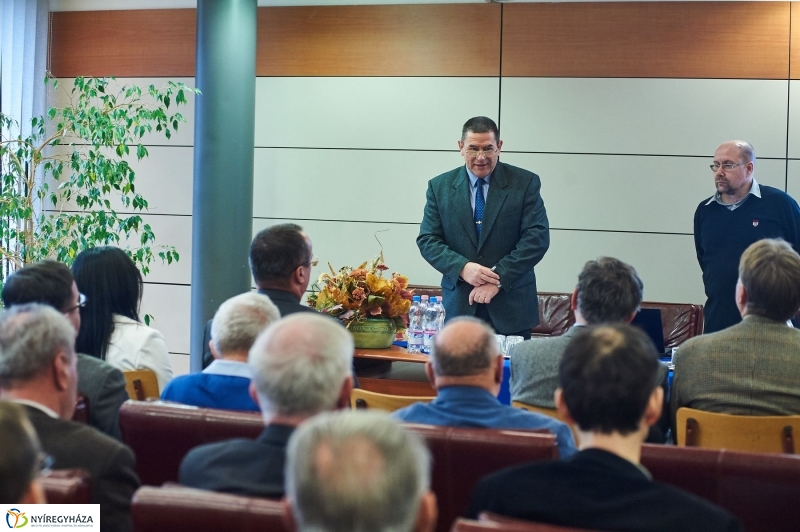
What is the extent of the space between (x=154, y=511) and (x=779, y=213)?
435 cm

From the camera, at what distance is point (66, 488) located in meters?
1.63

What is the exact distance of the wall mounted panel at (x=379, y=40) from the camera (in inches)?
258

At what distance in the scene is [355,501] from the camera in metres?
1.14

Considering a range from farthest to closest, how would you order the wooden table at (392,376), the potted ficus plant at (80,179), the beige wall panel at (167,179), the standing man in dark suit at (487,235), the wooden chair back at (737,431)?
the beige wall panel at (167,179) → the potted ficus plant at (80,179) → the standing man in dark suit at (487,235) → the wooden table at (392,376) → the wooden chair back at (737,431)

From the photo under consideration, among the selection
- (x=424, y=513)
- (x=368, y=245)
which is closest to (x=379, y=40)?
(x=368, y=245)

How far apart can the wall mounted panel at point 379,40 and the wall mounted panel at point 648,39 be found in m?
0.21

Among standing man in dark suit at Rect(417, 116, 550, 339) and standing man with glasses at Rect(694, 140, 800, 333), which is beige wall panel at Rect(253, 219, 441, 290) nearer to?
standing man in dark suit at Rect(417, 116, 550, 339)

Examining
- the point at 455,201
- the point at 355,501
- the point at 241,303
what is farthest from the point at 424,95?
the point at 355,501

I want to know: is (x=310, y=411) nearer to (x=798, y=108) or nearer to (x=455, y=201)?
(x=455, y=201)

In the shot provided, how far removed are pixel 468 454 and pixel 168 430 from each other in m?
0.77

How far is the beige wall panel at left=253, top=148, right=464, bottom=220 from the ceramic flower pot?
8.21ft

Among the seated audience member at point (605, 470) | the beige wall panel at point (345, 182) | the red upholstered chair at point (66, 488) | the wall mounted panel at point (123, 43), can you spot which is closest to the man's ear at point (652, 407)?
the seated audience member at point (605, 470)

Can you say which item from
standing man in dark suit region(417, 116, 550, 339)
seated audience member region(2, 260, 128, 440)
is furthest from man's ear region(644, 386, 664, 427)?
standing man in dark suit region(417, 116, 550, 339)

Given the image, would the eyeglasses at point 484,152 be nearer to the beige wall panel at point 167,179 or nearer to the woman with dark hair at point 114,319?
the woman with dark hair at point 114,319
